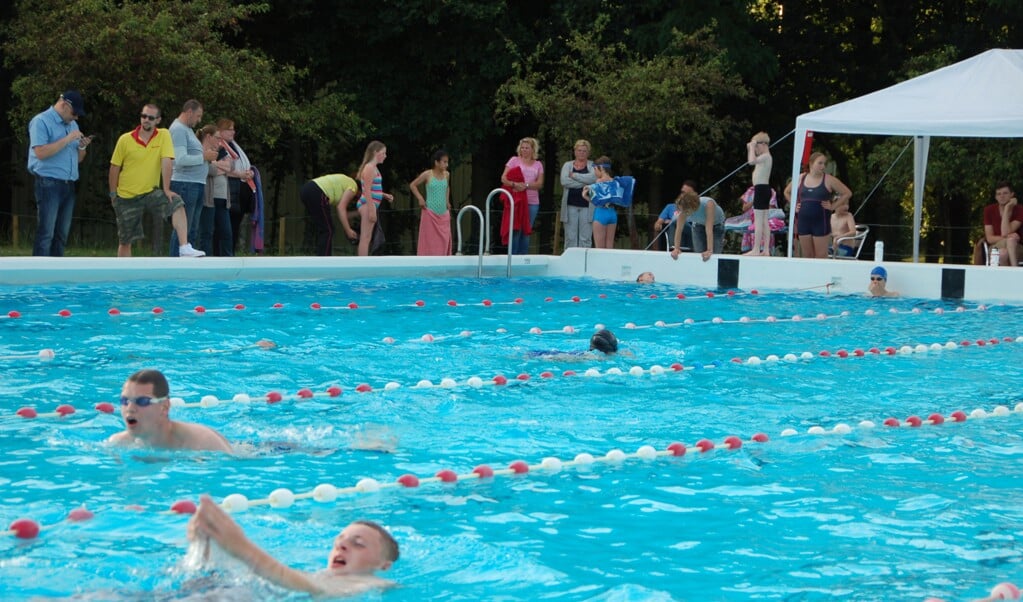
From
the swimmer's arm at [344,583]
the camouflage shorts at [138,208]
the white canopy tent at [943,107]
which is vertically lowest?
the swimmer's arm at [344,583]

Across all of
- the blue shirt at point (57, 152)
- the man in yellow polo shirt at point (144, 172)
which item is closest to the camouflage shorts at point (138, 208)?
the man in yellow polo shirt at point (144, 172)

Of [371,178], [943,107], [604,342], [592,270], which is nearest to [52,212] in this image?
[371,178]

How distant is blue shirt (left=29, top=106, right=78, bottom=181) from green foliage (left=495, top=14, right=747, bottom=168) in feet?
32.2

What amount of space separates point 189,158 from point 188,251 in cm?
106

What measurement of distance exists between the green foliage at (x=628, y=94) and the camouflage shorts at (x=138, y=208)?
9222 mm

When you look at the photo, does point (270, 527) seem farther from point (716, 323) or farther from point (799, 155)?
point (799, 155)

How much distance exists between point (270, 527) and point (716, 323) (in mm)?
7469

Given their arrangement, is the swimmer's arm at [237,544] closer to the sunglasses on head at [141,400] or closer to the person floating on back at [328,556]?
the person floating on back at [328,556]

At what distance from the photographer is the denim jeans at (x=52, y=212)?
13.0 metres

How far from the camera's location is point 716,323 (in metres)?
12.1

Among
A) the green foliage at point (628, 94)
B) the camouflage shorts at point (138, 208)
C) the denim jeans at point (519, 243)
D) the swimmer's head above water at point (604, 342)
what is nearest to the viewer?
the swimmer's head above water at point (604, 342)

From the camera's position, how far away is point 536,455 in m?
6.59

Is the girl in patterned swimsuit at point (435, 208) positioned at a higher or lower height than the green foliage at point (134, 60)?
lower

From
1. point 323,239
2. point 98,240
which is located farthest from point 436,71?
point 323,239
